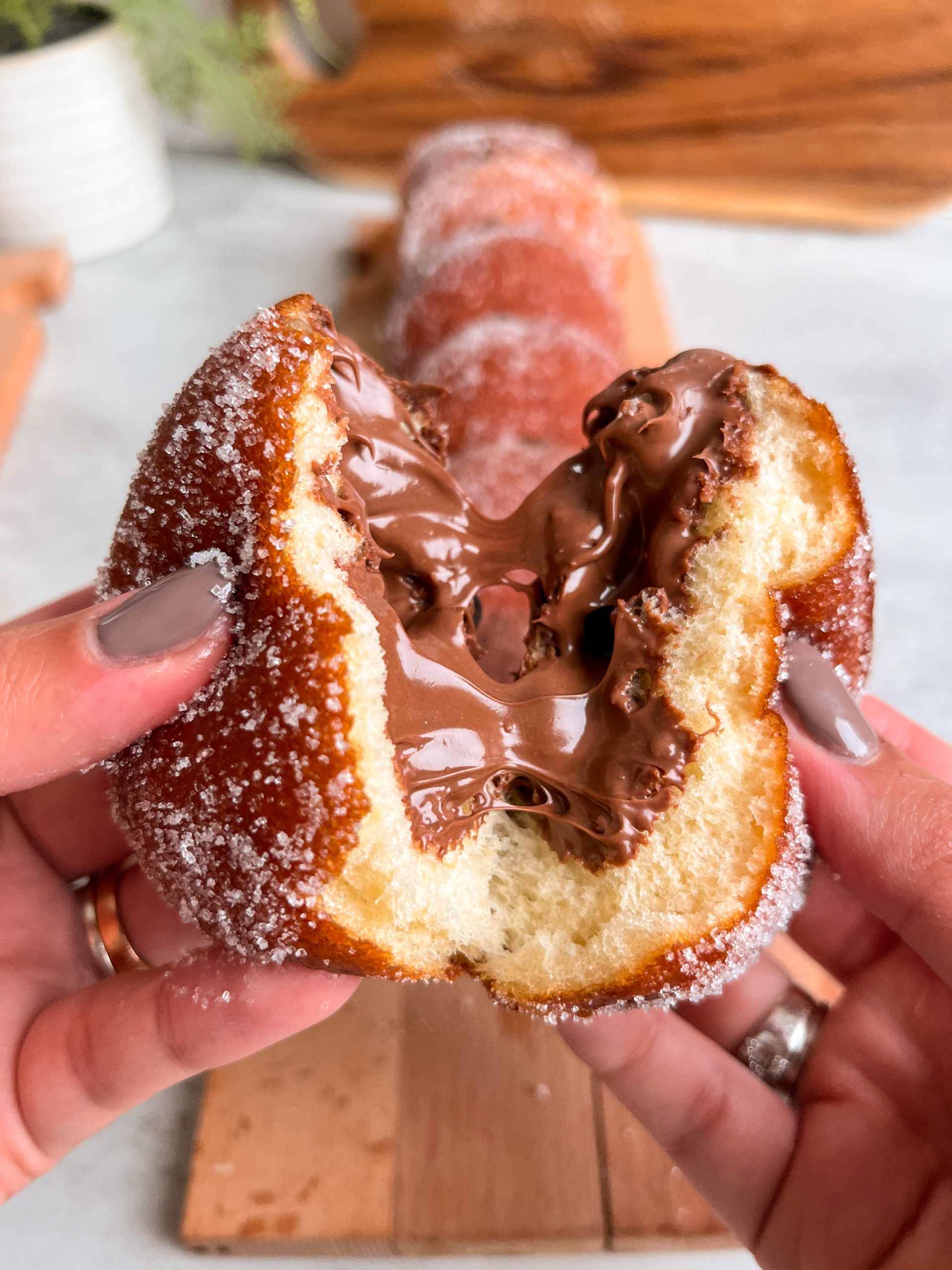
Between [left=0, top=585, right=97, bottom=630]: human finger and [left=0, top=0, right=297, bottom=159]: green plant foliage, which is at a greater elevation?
[left=0, top=0, right=297, bottom=159]: green plant foliage

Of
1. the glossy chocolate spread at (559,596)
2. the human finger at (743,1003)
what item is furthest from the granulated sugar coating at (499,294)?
the human finger at (743,1003)

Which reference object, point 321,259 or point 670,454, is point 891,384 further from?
point 670,454

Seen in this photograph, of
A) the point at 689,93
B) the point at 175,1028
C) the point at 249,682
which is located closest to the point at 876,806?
the point at 249,682

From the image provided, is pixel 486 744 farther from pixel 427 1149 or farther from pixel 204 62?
pixel 204 62

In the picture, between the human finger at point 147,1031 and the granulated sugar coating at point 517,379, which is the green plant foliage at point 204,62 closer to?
the granulated sugar coating at point 517,379

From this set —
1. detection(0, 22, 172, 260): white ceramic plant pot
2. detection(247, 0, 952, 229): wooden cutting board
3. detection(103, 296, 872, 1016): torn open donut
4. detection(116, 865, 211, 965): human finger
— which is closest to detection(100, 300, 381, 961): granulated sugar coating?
detection(103, 296, 872, 1016): torn open donut

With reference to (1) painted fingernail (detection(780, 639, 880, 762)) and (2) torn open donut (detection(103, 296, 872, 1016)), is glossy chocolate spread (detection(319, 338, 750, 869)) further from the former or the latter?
(1) painted fingernail (detection(780, 639, 880, 762))
